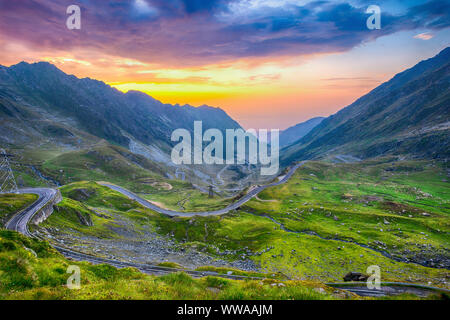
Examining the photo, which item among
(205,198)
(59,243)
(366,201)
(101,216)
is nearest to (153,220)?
(101,216)

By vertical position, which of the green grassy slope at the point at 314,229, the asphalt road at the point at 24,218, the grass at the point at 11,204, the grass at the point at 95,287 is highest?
the grass at the point at 95,287

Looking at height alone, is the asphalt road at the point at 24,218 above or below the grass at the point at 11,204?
below

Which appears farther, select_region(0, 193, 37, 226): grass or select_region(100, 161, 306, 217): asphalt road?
select_region(100, 161, 306, 217): asphalt road

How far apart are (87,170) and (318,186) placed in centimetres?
18684

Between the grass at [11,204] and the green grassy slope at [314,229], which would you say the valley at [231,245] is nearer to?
the grass at [11,204]

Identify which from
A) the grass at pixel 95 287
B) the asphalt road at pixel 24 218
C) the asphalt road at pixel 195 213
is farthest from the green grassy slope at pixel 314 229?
the grass at pixel 95 287

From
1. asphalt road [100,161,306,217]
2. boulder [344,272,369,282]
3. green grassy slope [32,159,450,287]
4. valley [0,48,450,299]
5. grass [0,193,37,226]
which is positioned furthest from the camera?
asphalt road [100,161,306,217]

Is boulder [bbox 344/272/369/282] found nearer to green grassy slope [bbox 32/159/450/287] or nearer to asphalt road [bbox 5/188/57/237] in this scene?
green grassy slope [bbox 32/159/450/287]

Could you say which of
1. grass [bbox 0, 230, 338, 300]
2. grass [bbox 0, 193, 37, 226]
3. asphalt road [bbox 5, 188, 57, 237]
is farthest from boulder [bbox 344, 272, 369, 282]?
grass [bbox 0, 193, 37, 226]

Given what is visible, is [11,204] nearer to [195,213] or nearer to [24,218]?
[24,218]

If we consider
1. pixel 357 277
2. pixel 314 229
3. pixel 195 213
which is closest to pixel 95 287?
pixel 357 277
